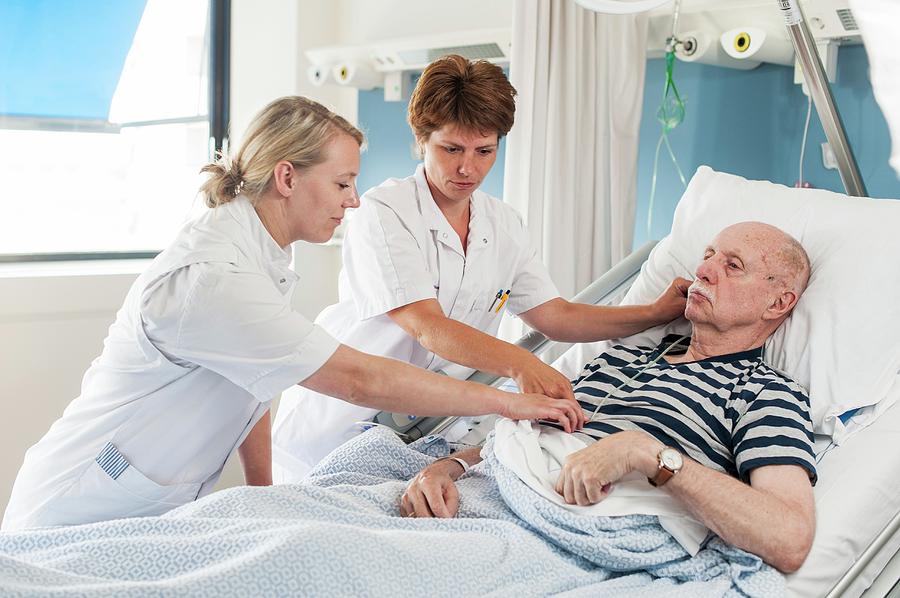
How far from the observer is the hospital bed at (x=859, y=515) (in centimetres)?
147

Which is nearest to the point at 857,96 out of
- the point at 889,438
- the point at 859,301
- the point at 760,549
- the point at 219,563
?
the point at 859,301

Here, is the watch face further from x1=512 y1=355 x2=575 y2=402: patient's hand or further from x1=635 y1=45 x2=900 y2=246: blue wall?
x1=635 y1=45 x2=900 y2=246: blue wall

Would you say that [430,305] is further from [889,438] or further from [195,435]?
[889,438]

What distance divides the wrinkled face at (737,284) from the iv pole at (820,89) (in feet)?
1.41

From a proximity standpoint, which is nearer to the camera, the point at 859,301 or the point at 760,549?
the point at 760,549

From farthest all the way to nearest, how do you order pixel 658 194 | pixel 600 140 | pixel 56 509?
1. pixel 658 194
2. pixel 600 140
3. pixel 56 509

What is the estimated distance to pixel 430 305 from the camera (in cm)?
195

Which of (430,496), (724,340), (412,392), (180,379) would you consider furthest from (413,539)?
(724,340)

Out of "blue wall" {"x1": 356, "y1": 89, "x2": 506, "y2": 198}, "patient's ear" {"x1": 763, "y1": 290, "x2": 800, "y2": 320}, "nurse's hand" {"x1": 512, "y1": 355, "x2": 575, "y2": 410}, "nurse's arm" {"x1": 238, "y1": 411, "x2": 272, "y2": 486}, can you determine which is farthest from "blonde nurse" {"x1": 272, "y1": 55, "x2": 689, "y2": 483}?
"blue wall" {"x1": 356, "y1": 89, "x2": 506, "y2": 198}

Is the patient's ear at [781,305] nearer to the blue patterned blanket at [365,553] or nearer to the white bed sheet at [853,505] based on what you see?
the white bed sheet at [853,505]

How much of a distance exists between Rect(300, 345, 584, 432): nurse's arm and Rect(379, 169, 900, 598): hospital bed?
45cm

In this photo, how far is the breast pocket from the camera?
1729mm

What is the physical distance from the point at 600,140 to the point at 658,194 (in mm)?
371

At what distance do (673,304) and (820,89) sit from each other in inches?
23.7
